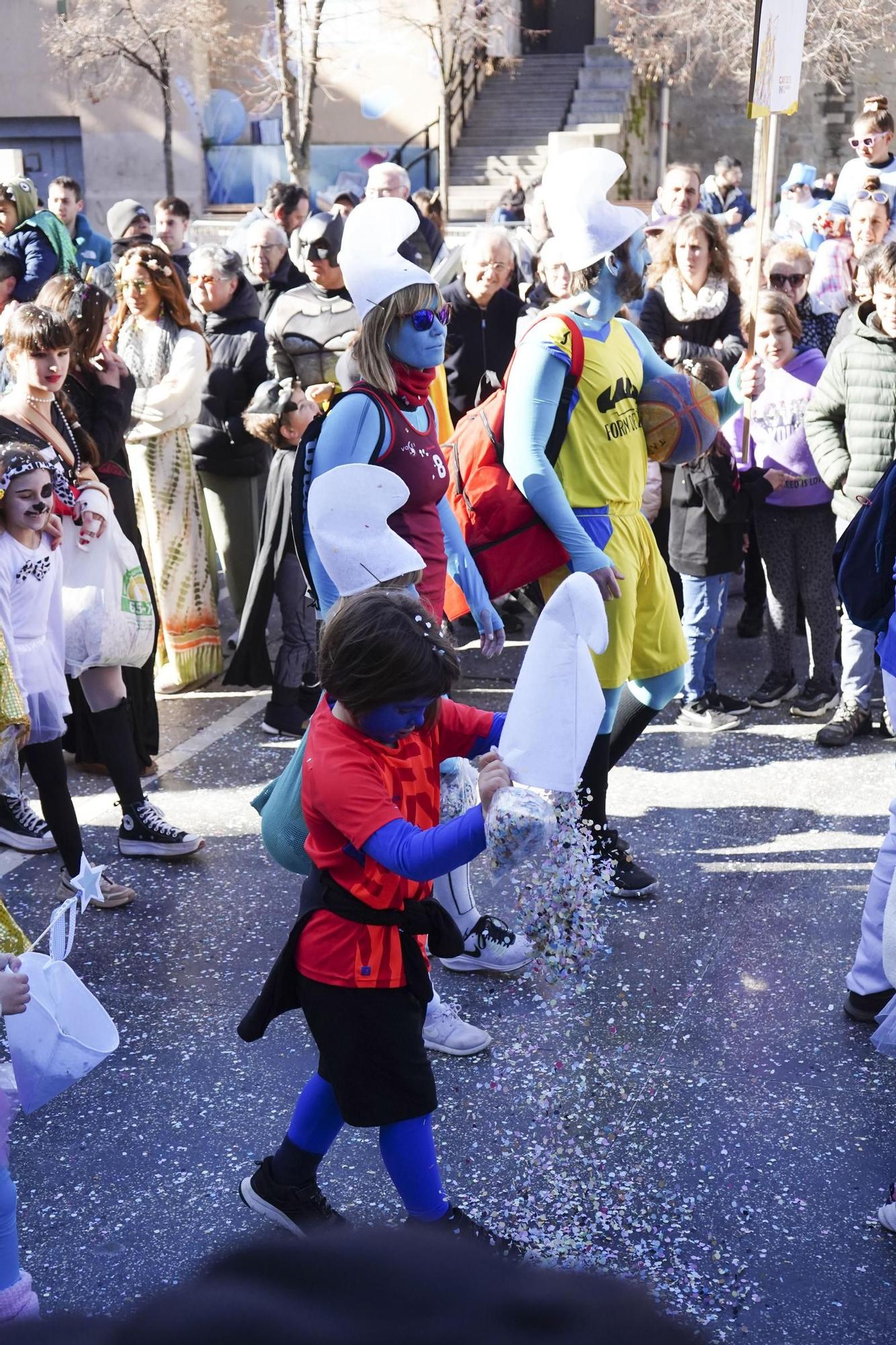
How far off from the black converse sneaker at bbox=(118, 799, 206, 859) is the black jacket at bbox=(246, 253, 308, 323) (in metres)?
3.67

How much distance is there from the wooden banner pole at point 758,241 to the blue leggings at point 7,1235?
363 centimetres

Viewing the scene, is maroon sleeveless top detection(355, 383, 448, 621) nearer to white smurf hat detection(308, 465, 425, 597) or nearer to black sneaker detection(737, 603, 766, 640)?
white smurf hat detection(308, 465, 425, 597)

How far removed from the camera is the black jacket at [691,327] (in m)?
6.67

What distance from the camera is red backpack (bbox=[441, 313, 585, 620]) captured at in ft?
13.6

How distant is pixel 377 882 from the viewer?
2572 millimetres

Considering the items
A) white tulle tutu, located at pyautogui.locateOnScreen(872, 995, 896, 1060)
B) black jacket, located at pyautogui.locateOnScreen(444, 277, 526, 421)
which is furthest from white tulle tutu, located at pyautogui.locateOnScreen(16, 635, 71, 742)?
black jacket, located at pyautogui.locateOnScreen(444, 277, 526, 421)

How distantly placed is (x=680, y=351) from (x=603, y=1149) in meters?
4.37

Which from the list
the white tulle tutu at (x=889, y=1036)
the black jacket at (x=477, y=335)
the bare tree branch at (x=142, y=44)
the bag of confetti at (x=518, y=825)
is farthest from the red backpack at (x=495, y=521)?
the bare tree branch at (x=142, y=44)

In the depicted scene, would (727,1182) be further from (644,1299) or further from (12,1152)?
(644,1299)

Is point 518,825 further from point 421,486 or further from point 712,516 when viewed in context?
point 712,516

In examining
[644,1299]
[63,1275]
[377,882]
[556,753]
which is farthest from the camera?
[63,1275]

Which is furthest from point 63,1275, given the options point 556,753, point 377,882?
point 556,753

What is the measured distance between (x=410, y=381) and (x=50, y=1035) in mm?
1823

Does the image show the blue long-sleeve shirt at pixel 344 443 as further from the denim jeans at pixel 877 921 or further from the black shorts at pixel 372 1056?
the denim jeans at pixel 877 921
